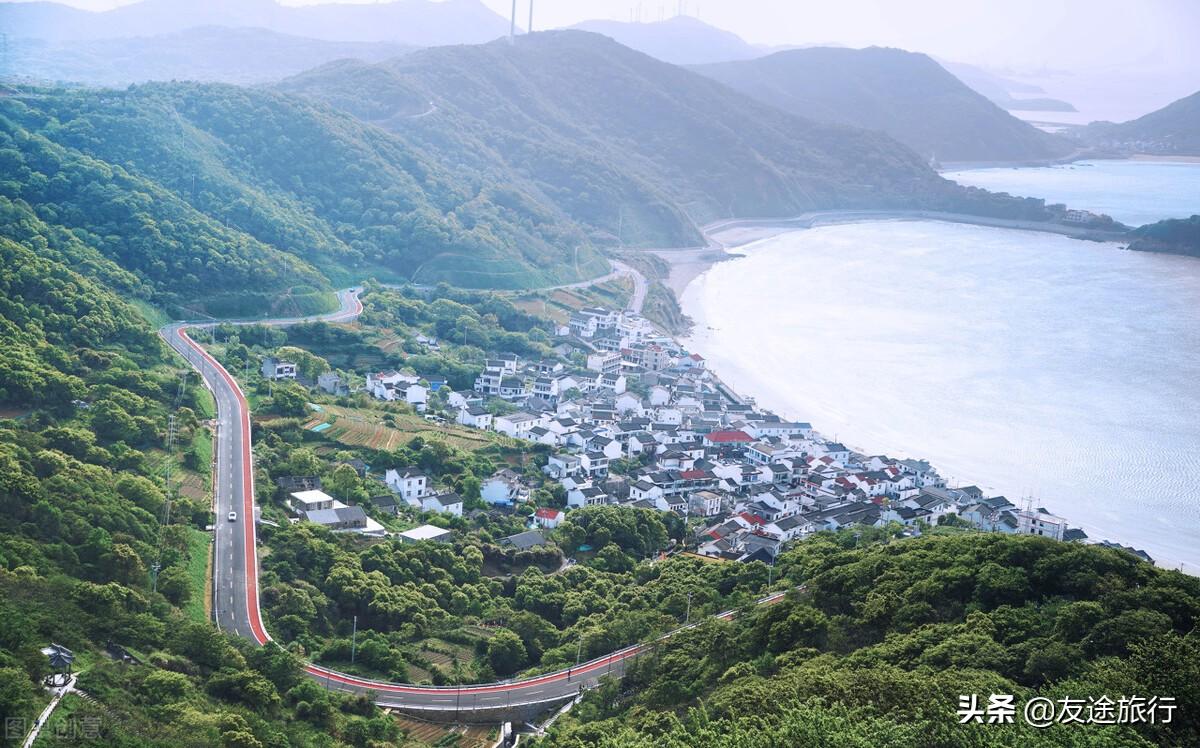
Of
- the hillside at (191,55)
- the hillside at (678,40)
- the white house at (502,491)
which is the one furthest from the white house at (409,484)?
the hillside at (678,40)

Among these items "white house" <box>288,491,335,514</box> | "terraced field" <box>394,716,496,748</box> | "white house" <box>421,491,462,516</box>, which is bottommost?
"terraced field" <box>394,716,496,748</box>

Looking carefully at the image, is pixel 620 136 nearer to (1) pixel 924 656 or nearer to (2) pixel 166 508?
(2) pixel 166 508

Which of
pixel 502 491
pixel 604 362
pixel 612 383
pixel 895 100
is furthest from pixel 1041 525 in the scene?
pixel 895 100

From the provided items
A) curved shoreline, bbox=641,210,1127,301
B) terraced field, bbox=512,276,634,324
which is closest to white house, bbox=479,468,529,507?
terraced field, bbox=512,276,634,324

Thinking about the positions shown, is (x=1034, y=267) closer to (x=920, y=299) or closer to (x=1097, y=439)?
(x=920, y=299)

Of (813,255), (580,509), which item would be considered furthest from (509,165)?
(580,509)

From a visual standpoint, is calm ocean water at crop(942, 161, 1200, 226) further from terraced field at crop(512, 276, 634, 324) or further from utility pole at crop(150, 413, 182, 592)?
utility pole at crop(150, 413, 182, 592)

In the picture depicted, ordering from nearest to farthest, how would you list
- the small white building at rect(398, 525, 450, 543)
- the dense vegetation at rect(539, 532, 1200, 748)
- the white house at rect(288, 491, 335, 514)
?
the dense vegetation at rect(539, 532, 1200, 748), the small white building at rect(398, 525, 450, 543), the white house at rect(288, 491, 335, 514)
